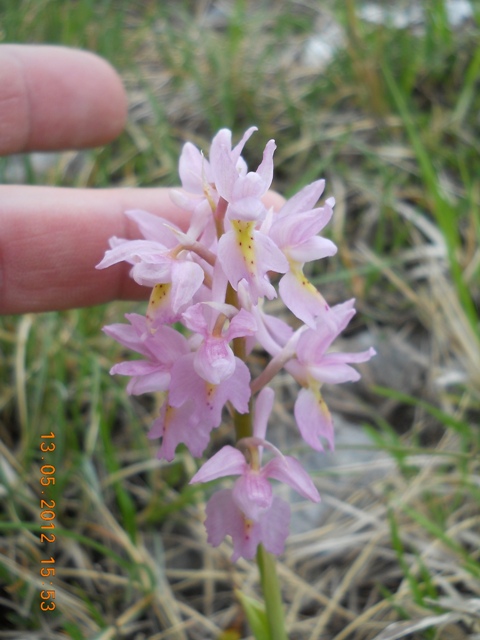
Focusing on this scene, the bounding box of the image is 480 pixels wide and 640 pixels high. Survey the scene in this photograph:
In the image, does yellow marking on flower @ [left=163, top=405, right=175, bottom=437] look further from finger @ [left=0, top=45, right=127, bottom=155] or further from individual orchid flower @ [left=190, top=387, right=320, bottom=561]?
finger @ [left=0, top=45, right=127, bottom=155]

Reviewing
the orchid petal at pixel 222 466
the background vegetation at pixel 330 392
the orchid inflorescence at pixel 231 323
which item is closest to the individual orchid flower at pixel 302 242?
the orchid inflorescence at pixel 231 323

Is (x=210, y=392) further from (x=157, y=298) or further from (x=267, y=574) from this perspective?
(x=267, y=574)

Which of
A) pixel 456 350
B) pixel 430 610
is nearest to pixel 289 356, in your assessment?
pixel 430 610

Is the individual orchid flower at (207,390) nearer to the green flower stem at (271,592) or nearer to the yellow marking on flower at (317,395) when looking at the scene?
the yellow marking on flower at (317,395)
